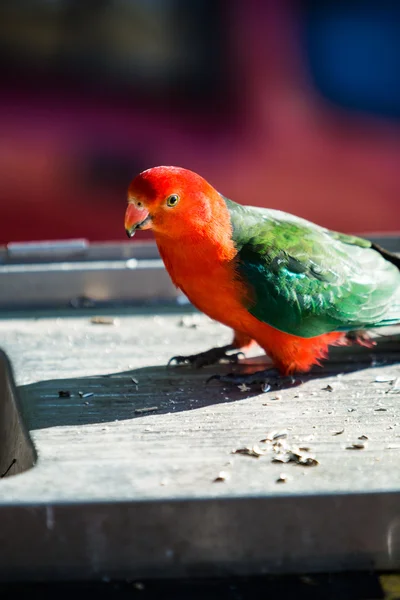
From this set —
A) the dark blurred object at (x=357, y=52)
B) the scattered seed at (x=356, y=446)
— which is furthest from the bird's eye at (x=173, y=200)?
the dark blurred object at (x=357, y=52)

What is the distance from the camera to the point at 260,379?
249cm

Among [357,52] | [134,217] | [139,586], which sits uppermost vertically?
[357,52]

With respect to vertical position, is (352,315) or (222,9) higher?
(222,9)

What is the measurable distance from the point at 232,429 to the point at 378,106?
16.2ft

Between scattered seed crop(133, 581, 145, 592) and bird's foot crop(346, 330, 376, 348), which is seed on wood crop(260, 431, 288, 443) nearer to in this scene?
scattered seed crop(133, 581, 145, 592)

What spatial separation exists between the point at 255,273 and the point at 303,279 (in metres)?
0.14

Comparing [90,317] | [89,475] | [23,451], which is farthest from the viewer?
[90,317]

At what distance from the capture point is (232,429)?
213 centimetres

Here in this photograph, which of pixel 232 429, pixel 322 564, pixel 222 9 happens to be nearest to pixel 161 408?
pixel 232 429

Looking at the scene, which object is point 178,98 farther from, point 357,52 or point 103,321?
point 103,321

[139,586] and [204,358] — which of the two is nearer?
[139,586]

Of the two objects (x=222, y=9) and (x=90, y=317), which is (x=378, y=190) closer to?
(x=222, y=9)

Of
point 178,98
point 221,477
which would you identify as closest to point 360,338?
point 221,477

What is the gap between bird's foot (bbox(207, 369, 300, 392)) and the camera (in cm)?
247
